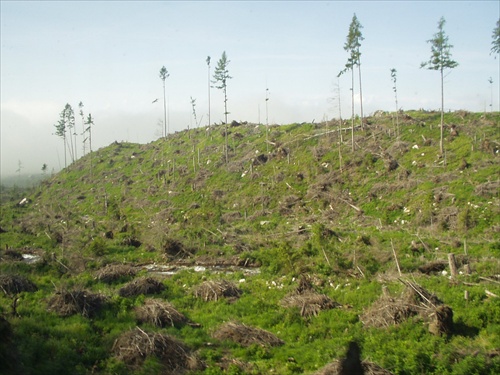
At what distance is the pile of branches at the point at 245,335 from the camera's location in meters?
12.2

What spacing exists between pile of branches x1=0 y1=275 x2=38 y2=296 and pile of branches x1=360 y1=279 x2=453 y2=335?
13917 millimetres

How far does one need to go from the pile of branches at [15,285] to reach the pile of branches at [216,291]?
724 cm

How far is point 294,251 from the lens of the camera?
21.0 meters

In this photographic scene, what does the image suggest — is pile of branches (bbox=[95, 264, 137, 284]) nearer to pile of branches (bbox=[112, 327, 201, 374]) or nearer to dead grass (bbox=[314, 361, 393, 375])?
pile of branches (bbox=[112, 327, 201, 374])

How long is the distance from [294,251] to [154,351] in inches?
445

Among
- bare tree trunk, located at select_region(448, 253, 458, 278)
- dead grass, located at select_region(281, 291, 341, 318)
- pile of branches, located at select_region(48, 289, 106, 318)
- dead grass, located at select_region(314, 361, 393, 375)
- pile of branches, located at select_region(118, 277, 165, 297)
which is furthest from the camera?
pile of branches, located at select_region(118, 277, 165, 297)

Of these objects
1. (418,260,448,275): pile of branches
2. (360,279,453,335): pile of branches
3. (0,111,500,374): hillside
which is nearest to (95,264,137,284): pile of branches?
(0,111,500,374): hillside

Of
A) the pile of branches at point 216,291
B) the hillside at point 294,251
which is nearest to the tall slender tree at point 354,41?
the hillside at point 294,251

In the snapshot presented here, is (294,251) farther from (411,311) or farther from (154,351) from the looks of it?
(154,351)

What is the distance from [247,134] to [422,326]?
5055cm

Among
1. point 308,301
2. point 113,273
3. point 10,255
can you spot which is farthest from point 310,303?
point 10,255

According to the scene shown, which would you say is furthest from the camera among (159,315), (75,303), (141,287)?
(141,287)

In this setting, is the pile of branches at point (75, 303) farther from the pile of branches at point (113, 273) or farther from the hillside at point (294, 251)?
the pile of branches at point (113, 273)

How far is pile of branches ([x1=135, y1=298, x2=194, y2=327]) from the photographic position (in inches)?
539
